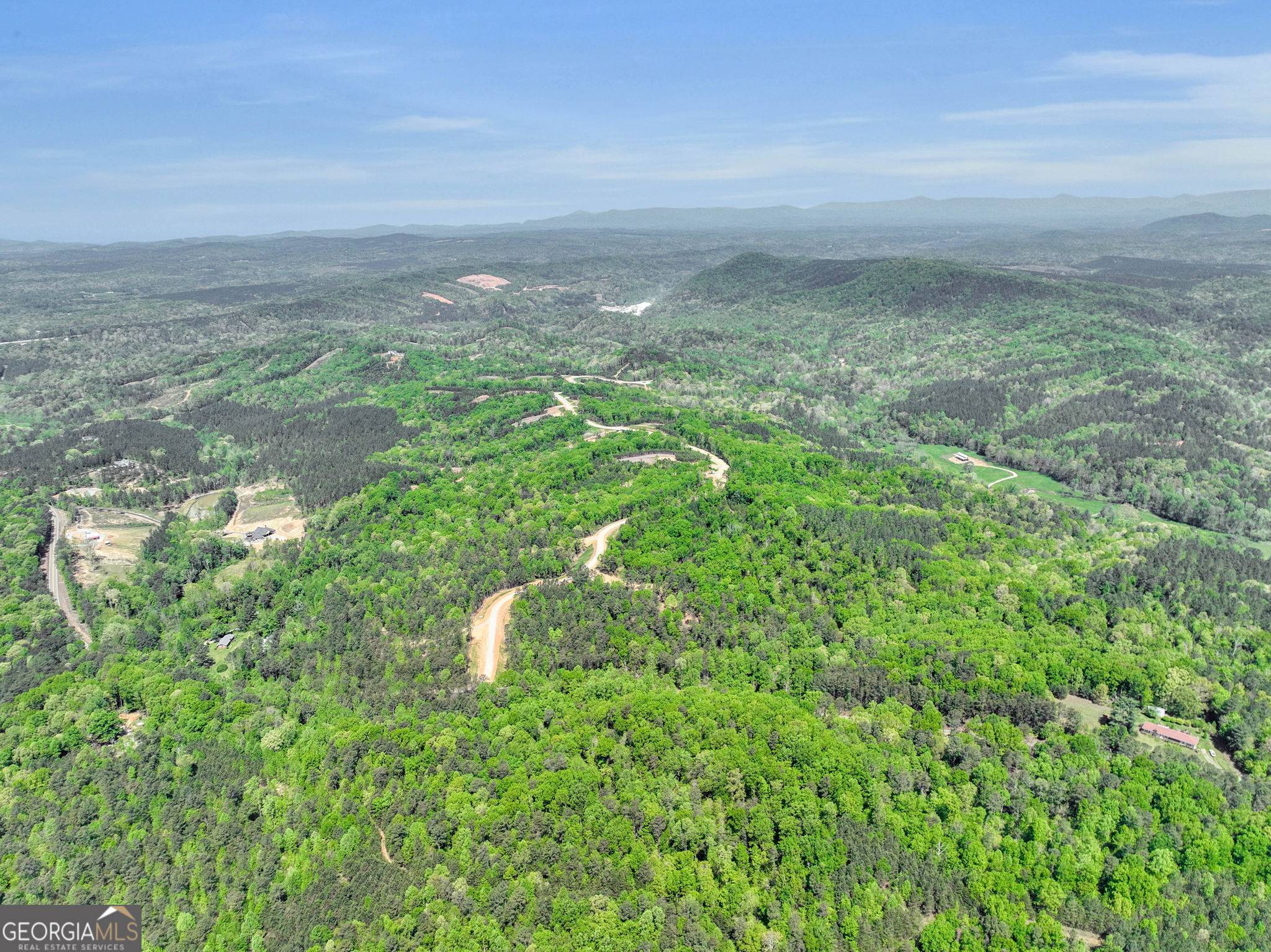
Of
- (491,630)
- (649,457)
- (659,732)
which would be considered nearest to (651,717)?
(659,732)

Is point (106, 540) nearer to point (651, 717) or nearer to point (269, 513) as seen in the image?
point (269, 513)

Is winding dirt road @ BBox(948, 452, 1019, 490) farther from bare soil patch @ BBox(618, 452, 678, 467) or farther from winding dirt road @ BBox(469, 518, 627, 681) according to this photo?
winding dirt road @ BBox(469, 518, 627, 681)

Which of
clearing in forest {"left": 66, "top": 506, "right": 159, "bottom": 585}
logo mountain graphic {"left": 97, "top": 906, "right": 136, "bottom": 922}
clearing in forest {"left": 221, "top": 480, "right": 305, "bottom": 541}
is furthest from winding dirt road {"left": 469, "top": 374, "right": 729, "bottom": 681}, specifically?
clearing in forest {"left": 66, "top": 506, "right": 159, "bottom": 585}

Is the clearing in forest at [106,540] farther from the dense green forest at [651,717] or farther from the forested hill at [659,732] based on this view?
the forested hill at [659,732]

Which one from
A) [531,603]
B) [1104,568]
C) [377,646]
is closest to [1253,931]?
[1104,568]

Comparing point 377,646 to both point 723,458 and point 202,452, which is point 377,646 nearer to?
point 723,458

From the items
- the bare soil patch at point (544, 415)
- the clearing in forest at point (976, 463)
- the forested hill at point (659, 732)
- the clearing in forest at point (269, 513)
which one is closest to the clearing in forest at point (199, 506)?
the clearing in forest at point (269, 513)
